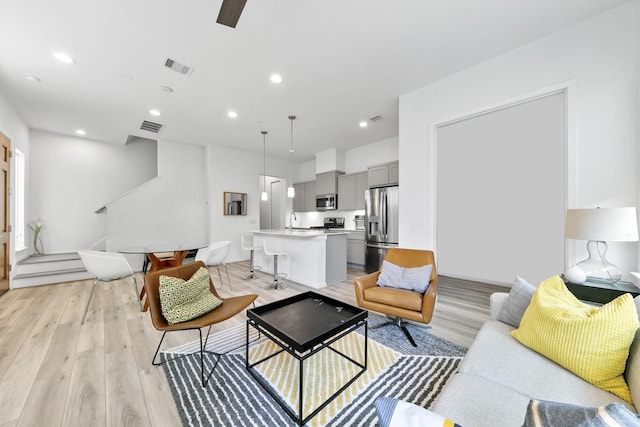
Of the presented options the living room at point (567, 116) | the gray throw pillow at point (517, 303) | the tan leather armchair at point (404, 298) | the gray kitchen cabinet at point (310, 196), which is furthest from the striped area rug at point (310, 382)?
the gray kitchen cabinet at point (310, 196)

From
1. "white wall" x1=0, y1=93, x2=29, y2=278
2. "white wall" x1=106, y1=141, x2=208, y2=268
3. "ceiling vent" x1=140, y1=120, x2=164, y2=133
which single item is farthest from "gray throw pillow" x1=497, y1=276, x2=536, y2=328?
"white wall" x1=0, y1=93, x2=29, y2=278

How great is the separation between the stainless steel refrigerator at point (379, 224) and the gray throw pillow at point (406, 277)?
7.32 feet

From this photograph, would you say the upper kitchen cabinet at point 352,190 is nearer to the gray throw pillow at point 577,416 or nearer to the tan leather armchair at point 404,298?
the tan leather armchair at point 404,298

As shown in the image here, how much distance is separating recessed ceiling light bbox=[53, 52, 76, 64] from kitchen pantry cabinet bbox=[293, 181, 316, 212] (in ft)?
16.9

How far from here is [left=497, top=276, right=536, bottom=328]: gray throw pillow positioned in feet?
5.42

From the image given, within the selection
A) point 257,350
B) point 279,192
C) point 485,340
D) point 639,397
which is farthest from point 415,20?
point 279,192

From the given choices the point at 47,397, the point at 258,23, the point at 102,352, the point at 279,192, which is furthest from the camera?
the point at 279,192

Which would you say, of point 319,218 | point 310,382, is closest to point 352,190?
point 319,218

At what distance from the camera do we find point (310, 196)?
7.18 meters

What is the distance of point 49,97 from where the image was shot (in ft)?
11.9

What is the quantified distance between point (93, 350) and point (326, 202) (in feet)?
17.3

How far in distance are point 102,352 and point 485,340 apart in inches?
122

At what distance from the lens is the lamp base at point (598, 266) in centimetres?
197

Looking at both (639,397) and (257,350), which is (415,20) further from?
(257,350)
